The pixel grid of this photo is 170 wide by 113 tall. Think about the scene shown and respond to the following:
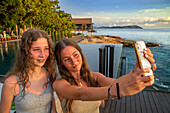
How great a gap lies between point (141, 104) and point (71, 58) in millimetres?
3746

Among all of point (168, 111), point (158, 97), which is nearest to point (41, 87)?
point (168, 111)

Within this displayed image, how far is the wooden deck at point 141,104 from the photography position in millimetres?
3914

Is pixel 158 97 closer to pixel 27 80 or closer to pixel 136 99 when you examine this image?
pixel 136 99

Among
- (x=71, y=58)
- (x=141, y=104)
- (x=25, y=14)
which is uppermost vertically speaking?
(x=25, y=14)

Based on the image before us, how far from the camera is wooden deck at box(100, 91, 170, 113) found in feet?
12.8

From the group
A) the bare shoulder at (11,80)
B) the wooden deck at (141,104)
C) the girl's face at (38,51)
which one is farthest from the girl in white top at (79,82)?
the wooden deck at (141,104)

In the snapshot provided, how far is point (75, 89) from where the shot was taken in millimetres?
1102

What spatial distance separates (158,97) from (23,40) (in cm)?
479

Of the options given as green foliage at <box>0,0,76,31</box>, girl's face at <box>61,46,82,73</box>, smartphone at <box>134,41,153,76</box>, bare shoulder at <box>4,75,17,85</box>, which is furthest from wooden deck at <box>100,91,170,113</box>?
green foliage at <box>0,0,76,31</box>

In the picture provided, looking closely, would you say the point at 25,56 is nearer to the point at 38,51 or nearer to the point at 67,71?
the point at 38,51

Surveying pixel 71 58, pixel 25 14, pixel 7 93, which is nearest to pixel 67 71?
pixel 71 58

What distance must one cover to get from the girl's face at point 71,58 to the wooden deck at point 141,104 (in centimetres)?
291

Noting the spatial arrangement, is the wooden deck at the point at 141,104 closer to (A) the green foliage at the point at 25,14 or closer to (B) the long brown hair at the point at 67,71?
(B) the long brown hair at the point at 67,71

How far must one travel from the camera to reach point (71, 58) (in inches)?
52.5
